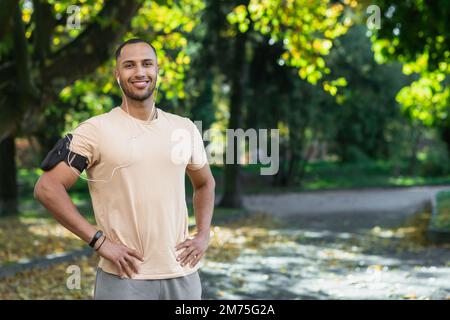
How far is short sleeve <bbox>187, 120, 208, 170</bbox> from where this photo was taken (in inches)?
143

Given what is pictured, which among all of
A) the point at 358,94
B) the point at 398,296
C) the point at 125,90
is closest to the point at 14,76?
the point at 398,296

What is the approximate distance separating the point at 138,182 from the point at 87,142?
1.02 ft

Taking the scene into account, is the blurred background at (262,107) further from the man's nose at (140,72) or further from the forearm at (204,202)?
the man's nose at (140,72)

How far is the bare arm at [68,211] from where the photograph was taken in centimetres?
335

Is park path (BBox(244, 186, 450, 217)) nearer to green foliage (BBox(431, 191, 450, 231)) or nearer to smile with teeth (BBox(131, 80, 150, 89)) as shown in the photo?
green foliage (BBox(431, 191, 450, 231))

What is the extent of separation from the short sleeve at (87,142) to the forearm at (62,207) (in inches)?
7.2

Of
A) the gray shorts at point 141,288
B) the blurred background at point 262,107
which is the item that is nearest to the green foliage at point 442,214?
the blurred background at point 262,107

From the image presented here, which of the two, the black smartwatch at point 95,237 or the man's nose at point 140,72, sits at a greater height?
the man's nose at point 140,72

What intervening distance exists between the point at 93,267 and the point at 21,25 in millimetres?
3943

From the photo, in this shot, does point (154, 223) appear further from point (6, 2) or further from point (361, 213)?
point (361, 213)

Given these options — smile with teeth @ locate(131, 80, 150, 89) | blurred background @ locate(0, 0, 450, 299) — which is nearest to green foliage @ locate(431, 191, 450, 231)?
blurred background @ locate(0, 0, 450, 299)

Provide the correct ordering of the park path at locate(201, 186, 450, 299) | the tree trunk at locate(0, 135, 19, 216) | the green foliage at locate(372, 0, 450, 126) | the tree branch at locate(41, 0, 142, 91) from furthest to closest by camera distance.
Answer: the tree trunk at locate(0, 135, 19, 216), the green foliage at locate(372, 0, 450, 126), the tree branch at locate(41, 0, 142, 91), the park path at locate(201, 186, 450, 299)
